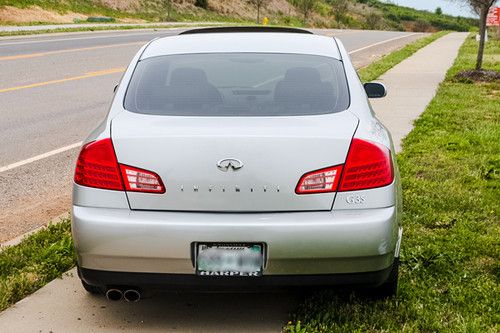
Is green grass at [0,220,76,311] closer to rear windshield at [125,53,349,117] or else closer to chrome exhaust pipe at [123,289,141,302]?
chrome exhaust pipe at [123,289,141,302]

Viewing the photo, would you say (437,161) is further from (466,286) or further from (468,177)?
(466,286)

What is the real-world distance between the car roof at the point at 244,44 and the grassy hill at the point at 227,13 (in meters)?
33.0

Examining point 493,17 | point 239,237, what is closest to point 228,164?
point 239,237

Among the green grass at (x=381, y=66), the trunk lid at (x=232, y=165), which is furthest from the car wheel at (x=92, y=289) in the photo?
the green grass at (x=381, y=66)

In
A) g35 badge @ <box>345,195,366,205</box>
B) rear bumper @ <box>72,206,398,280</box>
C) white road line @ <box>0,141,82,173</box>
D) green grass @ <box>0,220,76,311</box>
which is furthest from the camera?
white road line @ <box>0,141,82,173</box>

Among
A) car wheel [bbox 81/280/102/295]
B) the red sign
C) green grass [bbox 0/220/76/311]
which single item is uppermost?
car wheel [bbox 81/280/102/295]

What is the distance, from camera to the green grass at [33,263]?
4.46 metres

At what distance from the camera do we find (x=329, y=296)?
4309 millimetres

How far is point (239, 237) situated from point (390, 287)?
1.06m

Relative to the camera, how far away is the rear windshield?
4.19 m

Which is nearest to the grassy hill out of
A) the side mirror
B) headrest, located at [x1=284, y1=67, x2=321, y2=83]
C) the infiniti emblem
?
the side mirror

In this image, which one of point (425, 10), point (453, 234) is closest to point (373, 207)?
point (453, 234)

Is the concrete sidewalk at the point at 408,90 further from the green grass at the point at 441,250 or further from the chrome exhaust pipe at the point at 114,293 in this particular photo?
the chrome exhaust pipe at the point at 114,293

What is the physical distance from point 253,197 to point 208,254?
0.34 m
